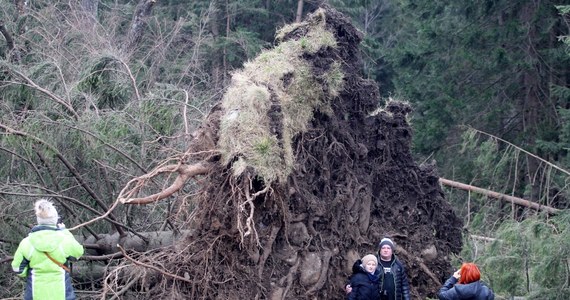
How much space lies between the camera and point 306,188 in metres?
8.20

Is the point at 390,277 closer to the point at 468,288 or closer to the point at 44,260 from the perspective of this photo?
the point at 468,288

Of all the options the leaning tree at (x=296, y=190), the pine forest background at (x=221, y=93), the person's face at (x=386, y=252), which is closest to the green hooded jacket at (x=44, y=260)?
the leaning tree at (x=296, y=190)

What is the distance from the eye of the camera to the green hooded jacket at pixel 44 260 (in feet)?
21.2

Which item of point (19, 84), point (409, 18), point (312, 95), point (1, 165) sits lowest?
point (409, 18)

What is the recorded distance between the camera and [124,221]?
9.73m

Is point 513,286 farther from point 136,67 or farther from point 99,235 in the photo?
point 136,67

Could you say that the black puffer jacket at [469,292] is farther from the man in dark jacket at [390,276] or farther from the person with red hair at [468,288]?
the man in dark jacket at [390,276]

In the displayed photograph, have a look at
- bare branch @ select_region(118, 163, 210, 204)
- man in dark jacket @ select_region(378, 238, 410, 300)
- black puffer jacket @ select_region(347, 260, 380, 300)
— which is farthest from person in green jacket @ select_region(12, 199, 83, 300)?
man in dark jacket @ select_region(378, 238, 410, 300)

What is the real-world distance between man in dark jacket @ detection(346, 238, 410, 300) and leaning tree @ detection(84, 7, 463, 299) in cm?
57

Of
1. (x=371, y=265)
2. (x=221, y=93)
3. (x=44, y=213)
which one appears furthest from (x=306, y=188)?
(x=221, y=93)

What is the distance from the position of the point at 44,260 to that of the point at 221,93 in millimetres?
4738

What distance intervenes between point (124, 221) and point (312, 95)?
9.89 ft

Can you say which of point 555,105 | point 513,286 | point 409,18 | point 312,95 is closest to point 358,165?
point 312,95

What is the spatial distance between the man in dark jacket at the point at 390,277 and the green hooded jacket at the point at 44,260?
2.89 m
